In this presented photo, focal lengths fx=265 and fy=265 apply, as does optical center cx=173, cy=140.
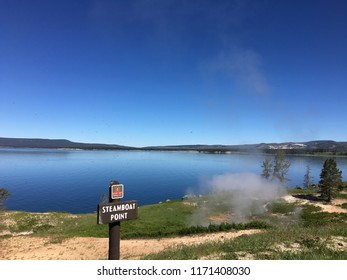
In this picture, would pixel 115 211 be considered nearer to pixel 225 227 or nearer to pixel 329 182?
pixel 225 227

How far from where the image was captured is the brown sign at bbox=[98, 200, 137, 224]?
8430mm

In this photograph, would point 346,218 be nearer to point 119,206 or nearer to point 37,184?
point 119,206

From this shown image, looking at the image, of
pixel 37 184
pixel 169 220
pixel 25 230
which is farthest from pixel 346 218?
pixel 37 184

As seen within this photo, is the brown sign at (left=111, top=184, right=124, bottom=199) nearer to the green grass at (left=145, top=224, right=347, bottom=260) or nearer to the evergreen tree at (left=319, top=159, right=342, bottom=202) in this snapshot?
the green grass at (left=145, top=224, right=347, bottom=260)

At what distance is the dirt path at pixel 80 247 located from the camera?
62.0ft

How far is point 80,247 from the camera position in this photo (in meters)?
Result: 21.6

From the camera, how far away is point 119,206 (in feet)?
29.1

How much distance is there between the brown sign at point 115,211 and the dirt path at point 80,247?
9.56 metres

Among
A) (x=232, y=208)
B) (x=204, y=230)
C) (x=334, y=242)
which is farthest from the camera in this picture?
(x=232, y=208)

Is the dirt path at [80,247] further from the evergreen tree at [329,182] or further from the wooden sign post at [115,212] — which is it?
the evergreen tree at [329,182]
